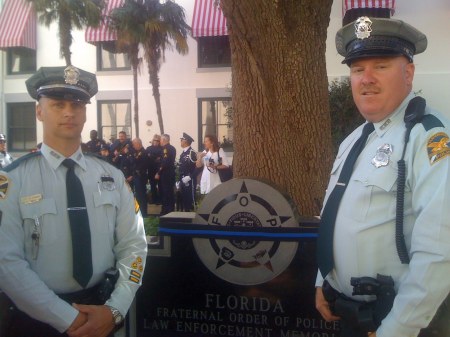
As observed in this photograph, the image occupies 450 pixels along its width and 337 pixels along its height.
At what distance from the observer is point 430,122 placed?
2.04 metres

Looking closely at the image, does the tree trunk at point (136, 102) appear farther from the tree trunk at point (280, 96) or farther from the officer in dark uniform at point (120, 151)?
the tree trunk at point (280, 96)

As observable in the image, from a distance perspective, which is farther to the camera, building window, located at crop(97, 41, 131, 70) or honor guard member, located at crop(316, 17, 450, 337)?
building window, located at crop(97, 41, 131, 70)

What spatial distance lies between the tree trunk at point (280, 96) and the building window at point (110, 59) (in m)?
14.1

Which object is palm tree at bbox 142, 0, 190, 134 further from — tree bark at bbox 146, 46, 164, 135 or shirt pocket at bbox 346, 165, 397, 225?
shirt pocket at bbox 346, 165, 397, 225

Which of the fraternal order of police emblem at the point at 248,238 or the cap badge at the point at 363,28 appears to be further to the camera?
the fraternal order of police emblem at the point at 248,238

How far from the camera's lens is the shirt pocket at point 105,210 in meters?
2.52

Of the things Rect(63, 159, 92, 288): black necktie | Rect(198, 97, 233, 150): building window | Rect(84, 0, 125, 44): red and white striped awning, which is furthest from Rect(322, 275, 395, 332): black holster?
Rect(84, 0, 125, 44): red and white striped awning

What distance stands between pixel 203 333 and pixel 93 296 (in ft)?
2.97

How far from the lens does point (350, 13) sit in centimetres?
1485

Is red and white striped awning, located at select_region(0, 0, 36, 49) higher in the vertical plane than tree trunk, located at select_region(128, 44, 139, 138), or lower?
higher

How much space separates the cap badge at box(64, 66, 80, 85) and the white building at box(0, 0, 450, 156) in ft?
43.7

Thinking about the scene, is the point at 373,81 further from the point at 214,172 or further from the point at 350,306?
the point at 214,172

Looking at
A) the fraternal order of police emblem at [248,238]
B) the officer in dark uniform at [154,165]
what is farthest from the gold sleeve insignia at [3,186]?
the officer in dark uniform at [154,165]

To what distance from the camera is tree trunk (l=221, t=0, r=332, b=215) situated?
387cm
